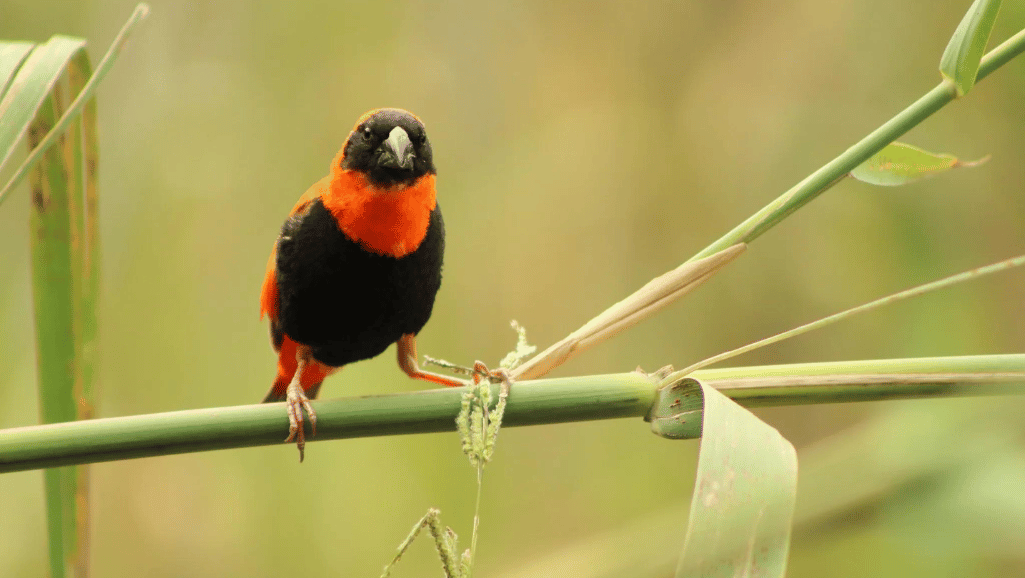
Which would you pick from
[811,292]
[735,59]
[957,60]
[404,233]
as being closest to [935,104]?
[957,60]

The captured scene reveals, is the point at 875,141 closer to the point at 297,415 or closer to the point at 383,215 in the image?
the point at 297,415

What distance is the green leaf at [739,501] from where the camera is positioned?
39.1 inches

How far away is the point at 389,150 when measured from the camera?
2.27m

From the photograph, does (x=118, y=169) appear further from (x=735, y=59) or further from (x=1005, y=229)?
(x=1005, y=229)

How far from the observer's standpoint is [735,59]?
3.88 metres

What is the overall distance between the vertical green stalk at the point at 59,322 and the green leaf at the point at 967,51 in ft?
5.04

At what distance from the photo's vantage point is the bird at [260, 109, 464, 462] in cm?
228

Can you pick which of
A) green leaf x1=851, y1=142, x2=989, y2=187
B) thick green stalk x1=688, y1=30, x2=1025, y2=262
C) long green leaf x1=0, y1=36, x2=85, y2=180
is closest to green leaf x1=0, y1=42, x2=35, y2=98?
long green leaf x1=0, y1=36, x2=85, y2=180

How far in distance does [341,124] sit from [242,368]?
3.95 ft

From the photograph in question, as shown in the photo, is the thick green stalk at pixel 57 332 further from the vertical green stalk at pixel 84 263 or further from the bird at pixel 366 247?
the bird at pixel 366 247

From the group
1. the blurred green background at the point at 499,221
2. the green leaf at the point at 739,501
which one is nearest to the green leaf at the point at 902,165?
the green leaf at the point at 739,501

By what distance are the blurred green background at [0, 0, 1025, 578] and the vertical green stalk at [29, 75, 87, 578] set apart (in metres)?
1.56

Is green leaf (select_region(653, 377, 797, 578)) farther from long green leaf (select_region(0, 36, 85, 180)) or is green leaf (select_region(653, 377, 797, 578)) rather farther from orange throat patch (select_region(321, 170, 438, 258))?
orange throat patch (select_region(321, 170, 438, 258))

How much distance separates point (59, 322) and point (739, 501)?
1.27m
